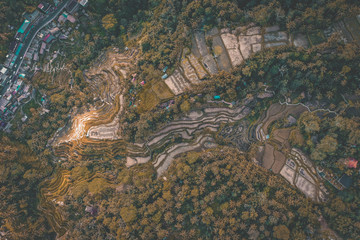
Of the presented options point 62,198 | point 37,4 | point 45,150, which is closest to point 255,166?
point 62,198

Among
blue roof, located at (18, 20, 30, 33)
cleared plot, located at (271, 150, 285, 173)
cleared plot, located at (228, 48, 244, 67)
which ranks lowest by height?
cleared plot, located at (271, 150, 285, 173)

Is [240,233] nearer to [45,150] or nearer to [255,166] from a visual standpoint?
[255,166]

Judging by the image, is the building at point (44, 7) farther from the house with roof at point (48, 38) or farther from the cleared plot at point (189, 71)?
the cleared plot at point (189, 71)

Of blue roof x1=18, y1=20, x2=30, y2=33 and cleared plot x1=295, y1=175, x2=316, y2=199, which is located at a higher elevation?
blue roof x1=18, y1=20, x2=30, y2=33

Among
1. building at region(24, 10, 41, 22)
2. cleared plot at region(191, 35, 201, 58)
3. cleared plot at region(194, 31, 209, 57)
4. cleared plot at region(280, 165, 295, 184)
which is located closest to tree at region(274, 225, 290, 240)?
cleared plot at region(280, 165, 295, 184)

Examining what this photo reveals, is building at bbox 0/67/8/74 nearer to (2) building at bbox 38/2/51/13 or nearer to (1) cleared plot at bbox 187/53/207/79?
(2) building at bbox 38/2/51/13

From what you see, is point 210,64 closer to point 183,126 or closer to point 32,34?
point 183,126

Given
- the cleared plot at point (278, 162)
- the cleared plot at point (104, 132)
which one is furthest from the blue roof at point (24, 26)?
the cleared plot at point (278, 162)
